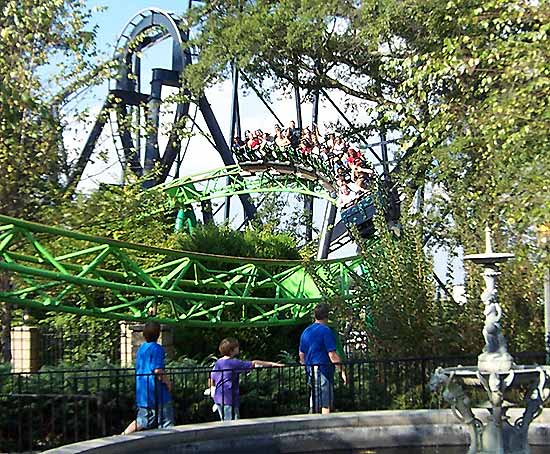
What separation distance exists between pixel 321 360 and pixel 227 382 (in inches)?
48.2

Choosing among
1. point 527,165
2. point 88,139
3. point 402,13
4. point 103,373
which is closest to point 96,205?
point 88,139

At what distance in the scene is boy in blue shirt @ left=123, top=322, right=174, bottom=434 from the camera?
9398 millimetres

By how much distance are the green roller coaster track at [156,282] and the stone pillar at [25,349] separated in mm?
702

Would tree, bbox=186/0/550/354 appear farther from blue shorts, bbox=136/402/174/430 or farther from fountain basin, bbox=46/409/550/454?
blue shorts, bbox=136/402/174/430

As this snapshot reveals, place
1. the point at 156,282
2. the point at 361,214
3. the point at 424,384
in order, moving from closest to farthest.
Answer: the point at 424,384
the point at 156,282
the point at 361,214

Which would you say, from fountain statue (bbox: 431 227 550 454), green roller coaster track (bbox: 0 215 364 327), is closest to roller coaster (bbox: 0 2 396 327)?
green roller coaster track (bbox: 0 215 364 327)

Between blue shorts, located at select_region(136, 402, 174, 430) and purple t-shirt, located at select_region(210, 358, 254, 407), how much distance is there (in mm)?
602

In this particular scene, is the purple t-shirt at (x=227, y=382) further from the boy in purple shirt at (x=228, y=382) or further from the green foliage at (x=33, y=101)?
the green foliage at (x=33, y=101)

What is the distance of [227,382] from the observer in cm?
992

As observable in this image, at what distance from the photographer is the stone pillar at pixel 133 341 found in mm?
15984

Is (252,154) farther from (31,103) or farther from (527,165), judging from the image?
(527,165)

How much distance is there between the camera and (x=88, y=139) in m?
17.0

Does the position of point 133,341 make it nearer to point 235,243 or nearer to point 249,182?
point 235,243

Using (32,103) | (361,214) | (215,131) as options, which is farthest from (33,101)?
(215,131)
